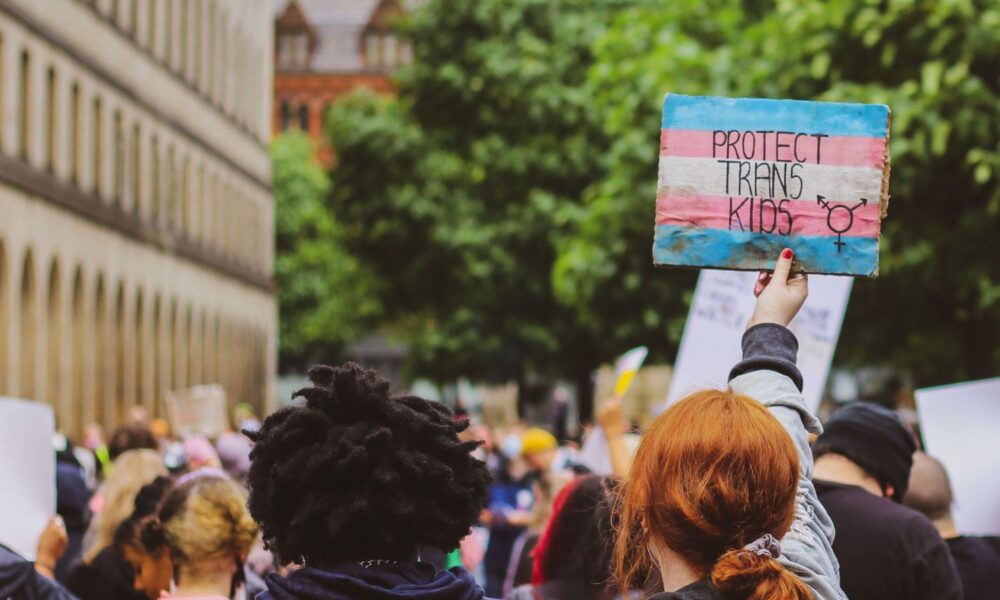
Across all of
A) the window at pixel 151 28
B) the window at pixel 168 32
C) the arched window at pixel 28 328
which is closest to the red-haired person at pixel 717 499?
the arched window at pixel 28 328

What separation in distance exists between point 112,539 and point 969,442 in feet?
10.9

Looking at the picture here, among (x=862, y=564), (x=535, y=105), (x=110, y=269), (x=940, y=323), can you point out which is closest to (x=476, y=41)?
(x=535, y=105)

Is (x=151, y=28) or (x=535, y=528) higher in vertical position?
(x=151, y=28)

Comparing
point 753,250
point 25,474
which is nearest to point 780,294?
point 753,250

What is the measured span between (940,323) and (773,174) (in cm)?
1696

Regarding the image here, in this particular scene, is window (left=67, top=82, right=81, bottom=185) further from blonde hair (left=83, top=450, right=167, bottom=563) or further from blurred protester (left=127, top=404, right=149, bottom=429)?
blonde hair (left=83, top=450, right=167, bottom=563)

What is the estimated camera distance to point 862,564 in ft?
17.0

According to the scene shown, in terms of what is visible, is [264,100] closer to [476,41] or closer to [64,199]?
[476,41]

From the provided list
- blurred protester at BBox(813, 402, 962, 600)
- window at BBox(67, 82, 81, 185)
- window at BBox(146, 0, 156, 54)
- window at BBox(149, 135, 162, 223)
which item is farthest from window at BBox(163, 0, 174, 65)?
blurred protester at BBox(813, 402, 962, 600)

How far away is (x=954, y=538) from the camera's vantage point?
622 cm

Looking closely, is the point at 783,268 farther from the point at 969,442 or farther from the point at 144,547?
the point at 969,442

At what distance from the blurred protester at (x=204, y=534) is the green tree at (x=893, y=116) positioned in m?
11.4

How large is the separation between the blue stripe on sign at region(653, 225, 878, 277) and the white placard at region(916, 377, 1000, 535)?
10.1 feet

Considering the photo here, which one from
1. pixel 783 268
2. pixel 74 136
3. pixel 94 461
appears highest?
pixel 74 136
